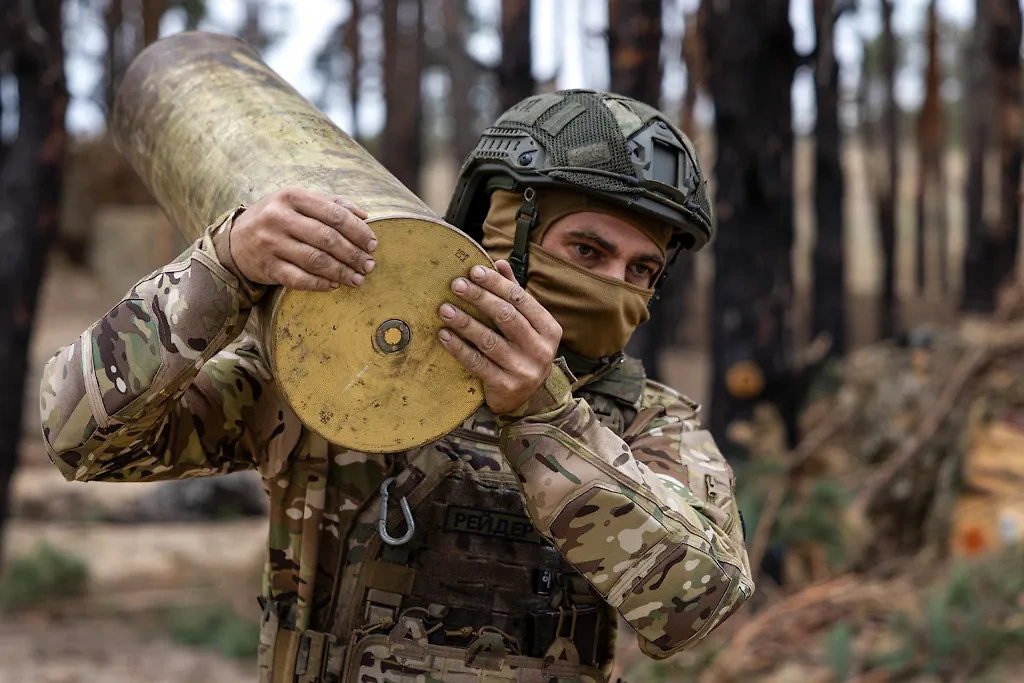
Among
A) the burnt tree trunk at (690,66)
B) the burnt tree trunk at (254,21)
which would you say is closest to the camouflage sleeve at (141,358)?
the burnt tree trunk at (690,66)

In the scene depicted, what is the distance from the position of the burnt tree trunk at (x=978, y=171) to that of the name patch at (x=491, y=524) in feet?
42.1

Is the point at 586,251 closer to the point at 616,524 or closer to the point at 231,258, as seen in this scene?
the point at 616,524

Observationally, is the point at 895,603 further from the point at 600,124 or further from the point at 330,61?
the point at 330,61

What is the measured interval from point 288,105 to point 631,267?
0.77 metres

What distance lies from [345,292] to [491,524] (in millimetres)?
697

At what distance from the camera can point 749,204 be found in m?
7.86

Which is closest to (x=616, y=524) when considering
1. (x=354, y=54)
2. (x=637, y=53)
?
(x=637, y=53)

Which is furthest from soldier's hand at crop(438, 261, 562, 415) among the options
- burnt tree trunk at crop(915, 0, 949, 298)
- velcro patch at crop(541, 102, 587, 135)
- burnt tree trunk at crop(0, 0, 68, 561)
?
burnt tree trunk at crop(915, 0, 949, 298)

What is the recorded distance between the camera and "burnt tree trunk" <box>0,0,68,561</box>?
281 inches

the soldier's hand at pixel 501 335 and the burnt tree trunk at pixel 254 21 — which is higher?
the soldier's hand at pixel 501 335

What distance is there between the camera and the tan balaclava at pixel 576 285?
2307 mm

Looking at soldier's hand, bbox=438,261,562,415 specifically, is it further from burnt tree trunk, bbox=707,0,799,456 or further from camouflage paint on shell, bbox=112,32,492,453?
burnt tree trunk, bbox=707,0,799,456

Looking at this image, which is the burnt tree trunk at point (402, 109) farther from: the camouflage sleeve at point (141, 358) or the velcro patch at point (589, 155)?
the camouflage sleeve at point (141, 358)

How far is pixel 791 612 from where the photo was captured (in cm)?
662
